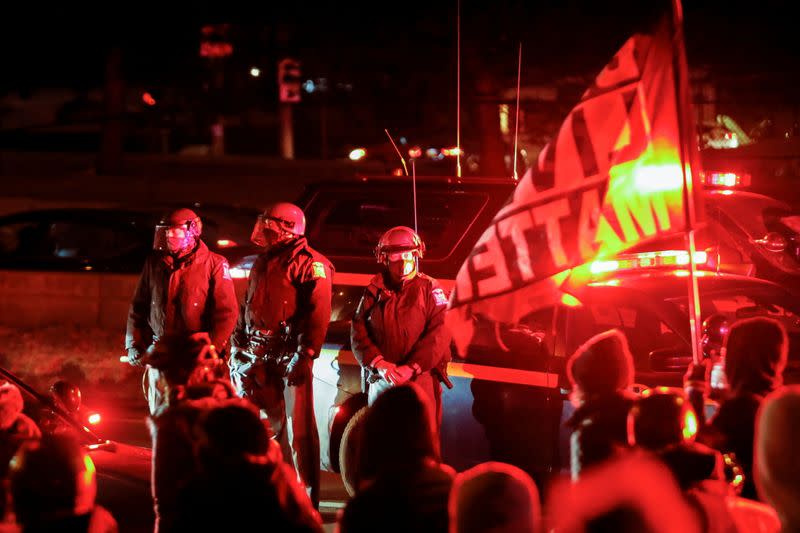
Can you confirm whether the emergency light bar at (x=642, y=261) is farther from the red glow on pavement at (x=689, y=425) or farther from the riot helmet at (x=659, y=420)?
the riot helmet at (x=659, y=420)

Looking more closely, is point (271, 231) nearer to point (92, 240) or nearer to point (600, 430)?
point (600, 430)

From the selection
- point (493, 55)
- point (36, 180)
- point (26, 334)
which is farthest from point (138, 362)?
point (36, 180)

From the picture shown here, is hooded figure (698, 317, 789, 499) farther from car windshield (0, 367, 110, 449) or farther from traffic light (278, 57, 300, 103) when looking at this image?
traffic light (278, 57, 300, 103)

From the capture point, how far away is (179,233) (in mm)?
7805

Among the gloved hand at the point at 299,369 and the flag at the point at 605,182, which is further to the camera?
the gloved hand at the point at 299,369

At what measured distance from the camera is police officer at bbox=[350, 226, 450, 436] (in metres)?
7.16

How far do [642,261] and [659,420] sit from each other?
11.3 ft

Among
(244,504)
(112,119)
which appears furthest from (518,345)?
(112,119)

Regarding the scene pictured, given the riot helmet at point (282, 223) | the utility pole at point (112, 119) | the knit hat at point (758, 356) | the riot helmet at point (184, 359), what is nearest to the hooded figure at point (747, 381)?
the knit hat at point (758, 356)

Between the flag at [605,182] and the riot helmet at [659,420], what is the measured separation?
1.74 m

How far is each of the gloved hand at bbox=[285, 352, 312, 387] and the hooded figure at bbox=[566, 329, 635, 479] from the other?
296 centimetres

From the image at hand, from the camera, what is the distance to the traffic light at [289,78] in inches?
774

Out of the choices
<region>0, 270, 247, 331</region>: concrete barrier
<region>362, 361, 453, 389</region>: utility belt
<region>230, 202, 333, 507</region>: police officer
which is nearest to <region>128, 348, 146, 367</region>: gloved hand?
<region>230, 202, 333, 507</region>: police officer

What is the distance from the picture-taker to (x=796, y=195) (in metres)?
9.78
